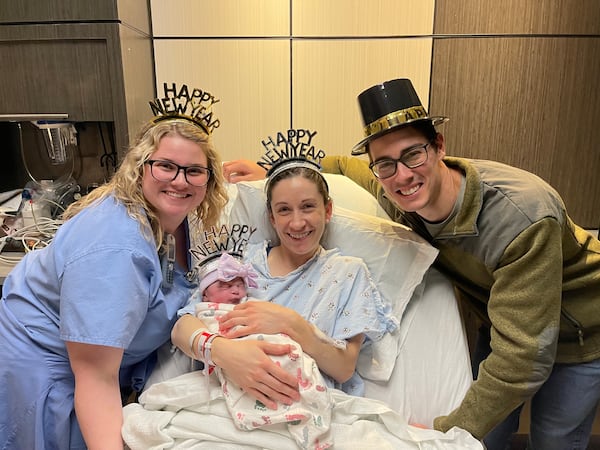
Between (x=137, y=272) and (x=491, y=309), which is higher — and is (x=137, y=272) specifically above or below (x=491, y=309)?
above

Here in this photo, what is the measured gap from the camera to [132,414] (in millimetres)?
1211

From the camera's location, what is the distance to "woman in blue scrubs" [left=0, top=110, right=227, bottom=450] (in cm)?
115

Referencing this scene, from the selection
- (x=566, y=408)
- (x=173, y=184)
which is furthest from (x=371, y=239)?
(x=566, y=408)

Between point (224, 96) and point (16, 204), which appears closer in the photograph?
point (16, 204)

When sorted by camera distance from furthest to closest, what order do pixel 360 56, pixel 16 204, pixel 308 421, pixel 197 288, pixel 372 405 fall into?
pixel 360 56
pixel 16 204
pixel 197 288
pixel 372 405
pixel 308 421

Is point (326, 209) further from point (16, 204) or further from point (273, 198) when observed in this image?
point (16, 204)

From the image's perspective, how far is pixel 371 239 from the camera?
1675mm

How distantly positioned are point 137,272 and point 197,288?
37 centimetres

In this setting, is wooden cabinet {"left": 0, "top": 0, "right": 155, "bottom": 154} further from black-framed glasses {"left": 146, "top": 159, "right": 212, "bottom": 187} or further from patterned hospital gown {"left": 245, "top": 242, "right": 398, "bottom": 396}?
patterned hospital gown {"left": 245, "top": 242, "right": 398, "bottom": 396}

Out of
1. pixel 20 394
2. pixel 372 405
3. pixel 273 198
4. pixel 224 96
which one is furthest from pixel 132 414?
pixel 224 96

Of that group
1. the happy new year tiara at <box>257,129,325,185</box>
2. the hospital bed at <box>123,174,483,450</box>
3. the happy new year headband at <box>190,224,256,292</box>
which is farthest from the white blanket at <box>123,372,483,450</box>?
the happy new year tiara at <box>257,129,325,185</box>

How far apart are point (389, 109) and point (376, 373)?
754mm

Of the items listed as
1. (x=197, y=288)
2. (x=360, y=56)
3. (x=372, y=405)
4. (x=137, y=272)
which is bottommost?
(x=372, y=405)

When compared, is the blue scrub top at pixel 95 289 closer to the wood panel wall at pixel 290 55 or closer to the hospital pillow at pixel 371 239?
the hospital pillow at pixel 371 239
